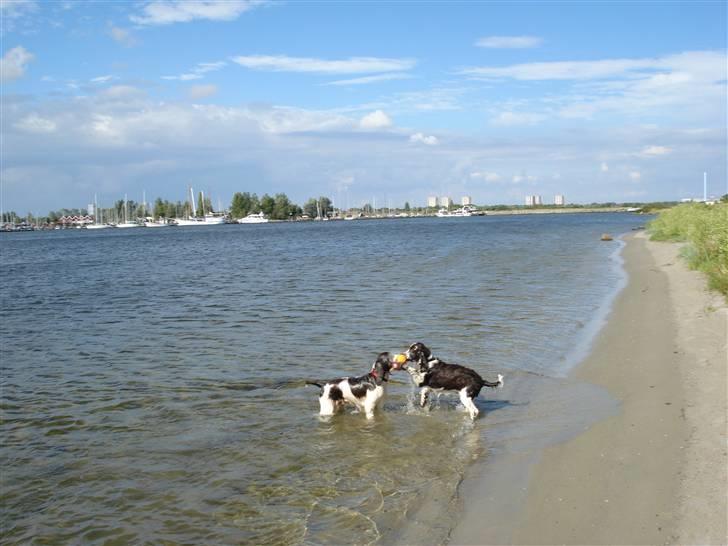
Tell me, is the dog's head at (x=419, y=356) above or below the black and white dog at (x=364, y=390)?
above

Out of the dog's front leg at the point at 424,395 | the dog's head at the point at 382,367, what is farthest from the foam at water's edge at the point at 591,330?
the dog's head at the point at 382,367

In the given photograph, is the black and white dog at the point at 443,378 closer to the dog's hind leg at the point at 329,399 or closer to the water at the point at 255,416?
the water at the point at 255,416

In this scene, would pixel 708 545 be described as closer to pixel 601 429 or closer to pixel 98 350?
pixel 601 429

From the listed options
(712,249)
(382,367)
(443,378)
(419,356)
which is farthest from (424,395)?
(712,249)

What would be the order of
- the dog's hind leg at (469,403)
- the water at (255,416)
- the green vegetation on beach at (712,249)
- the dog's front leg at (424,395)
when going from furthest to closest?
1. the green vegetation on beach at (712,249)
2. the dog's front leg at (424,395)
3. the dog's hind leg at (469,403)
4. the water at (255,416)

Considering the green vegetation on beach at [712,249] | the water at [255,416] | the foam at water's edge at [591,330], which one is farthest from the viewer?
the green vegetation on beach at [712,249]

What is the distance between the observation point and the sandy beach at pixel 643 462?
591 centimetres

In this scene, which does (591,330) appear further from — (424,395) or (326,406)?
(326,406)

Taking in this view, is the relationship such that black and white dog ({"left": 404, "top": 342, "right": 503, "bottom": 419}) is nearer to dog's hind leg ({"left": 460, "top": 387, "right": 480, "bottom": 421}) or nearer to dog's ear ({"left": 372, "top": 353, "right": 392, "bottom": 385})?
dog's hind leg ({"left": 460, "top": 387, "right": 480, "bottom": 421})

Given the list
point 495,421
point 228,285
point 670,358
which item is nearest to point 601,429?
point 495,421

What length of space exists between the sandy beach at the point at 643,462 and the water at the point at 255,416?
71cm

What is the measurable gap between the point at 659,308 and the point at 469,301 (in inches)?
236

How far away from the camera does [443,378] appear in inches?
387

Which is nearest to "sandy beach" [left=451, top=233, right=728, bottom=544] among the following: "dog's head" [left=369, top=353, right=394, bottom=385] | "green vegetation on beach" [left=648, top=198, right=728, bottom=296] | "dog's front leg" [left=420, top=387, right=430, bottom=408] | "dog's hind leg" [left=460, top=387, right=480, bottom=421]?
"dog's hind leg" [left=460, top=387, right=480, bottom=421]
